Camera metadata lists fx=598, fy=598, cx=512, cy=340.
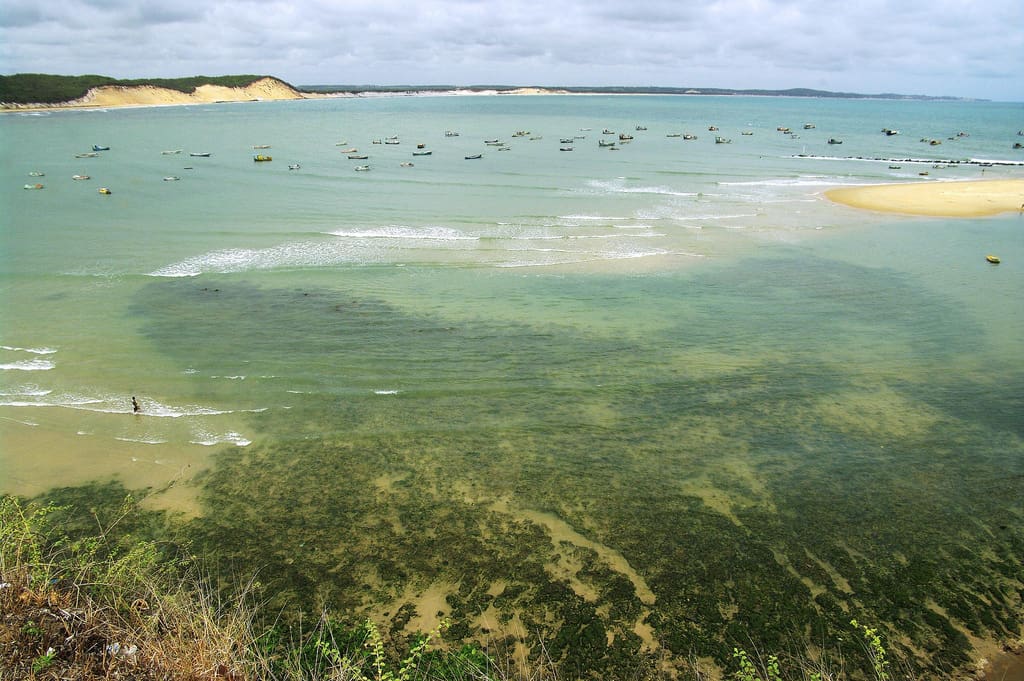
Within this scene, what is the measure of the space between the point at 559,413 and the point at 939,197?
123 ft

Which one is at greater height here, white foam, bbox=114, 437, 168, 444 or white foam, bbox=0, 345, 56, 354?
white foam, bbox=0, 345, 56, 354

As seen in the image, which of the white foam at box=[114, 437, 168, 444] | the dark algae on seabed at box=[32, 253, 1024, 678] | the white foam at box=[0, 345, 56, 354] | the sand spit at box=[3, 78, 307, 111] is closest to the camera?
the dark algae on seabed at box=[32, 253, 1024, 678]

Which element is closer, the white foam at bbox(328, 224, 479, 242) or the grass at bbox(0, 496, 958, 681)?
the grass at bbox(0, 496, 958, 681)

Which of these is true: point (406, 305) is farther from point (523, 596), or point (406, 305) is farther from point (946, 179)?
point (946, 179)

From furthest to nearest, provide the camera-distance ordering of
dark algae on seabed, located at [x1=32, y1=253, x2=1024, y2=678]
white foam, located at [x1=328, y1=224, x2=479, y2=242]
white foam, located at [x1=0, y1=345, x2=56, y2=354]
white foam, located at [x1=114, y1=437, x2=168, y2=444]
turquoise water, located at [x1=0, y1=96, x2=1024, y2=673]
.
Answer: white foam, located at [x1=328, y1=224, x2=479, y2=242] < white foam, located at [x1=0, y1=345, x2=56, y2=354] < white foam, located at [x1=114, y1=437, x2=168, y2=444] < turquoise water, located at [x1=0, y1=96, x2=1024, y2=673] < dark algae on seabed, located at [x1=32, y1=253, x2=1024, y2=678]

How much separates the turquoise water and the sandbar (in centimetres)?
552

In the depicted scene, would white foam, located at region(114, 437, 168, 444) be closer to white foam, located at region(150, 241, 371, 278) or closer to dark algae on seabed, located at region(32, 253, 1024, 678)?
dark algae on seabed, located at region(32, 253, 1024, 678)

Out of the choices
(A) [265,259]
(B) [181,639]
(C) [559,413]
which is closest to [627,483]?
(C) [559,413]

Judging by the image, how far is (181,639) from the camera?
5.50m

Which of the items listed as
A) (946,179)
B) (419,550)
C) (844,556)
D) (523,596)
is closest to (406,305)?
(419,550)

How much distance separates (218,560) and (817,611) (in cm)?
818

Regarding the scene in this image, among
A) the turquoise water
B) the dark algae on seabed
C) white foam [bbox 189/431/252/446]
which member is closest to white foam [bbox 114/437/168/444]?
the turquoise water

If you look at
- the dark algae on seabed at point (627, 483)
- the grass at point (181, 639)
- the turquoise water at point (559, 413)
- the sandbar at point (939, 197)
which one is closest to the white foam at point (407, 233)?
the turquoise water at point (559, 413)

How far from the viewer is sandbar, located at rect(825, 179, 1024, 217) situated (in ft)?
113
